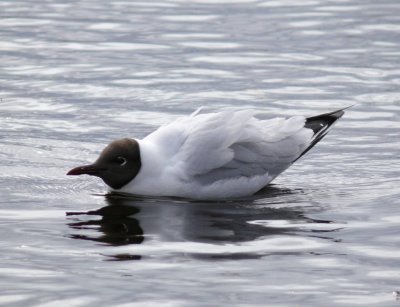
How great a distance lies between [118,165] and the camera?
35.2ft

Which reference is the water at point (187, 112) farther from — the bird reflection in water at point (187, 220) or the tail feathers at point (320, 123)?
the tail feathers at point (320, 123)

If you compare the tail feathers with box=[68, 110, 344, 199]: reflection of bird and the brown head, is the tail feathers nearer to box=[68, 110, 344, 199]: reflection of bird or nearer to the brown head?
box=[68, 110, 344, 199]: reflection of bird

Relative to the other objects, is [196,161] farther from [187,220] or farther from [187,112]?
[187,112]

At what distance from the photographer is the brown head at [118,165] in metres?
10.7

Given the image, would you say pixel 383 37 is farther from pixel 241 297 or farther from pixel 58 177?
pixel 241 297

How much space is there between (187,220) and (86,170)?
1167 mm

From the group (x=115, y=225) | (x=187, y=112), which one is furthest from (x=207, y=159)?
(x=187, y=112)

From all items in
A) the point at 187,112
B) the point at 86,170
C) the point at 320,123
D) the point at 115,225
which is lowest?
the point at 115,225

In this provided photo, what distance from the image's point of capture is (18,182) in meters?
11.1

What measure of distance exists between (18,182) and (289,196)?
2.37m

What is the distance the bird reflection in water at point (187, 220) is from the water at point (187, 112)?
2 cm

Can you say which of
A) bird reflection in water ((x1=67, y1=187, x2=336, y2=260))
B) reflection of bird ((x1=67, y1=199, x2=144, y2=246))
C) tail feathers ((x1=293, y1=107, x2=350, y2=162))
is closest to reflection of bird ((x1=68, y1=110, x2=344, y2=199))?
bird reflection in water ((x1=67, y1=187, x2=336, y2=260))

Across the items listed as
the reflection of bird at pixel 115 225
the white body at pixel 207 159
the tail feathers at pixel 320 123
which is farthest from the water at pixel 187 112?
the tail feathers at pixel 320 123

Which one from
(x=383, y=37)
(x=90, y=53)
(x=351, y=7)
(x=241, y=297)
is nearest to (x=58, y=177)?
(x=241, y=297)
